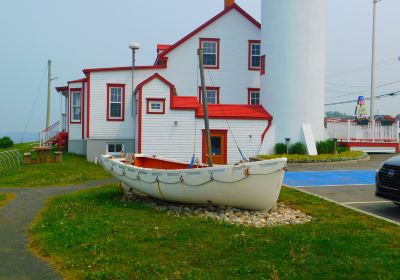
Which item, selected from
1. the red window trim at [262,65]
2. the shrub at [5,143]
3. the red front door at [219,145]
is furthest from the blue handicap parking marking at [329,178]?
the shrub at [5,143]

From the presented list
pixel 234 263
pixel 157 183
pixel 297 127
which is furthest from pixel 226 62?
pixel 234 263

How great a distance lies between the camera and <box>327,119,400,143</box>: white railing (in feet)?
95.7

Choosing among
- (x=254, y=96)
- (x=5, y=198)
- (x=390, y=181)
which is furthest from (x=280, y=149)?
(x=5, y=198)

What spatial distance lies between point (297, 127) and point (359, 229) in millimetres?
17316

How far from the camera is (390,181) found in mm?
11195

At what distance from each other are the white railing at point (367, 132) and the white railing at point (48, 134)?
2033 cm

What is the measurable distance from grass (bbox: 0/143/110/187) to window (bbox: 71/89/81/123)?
181 inches

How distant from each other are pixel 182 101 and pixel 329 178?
10295 millimetres

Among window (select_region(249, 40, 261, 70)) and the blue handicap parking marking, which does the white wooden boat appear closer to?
the blue handicap parking marking

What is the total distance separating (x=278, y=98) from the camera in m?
26.4

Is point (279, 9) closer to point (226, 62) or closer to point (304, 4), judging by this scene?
point (304, 4)

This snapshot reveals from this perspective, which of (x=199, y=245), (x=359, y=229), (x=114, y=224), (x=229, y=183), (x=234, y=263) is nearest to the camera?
(x=234, y=263)

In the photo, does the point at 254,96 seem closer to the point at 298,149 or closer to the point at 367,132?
the point at 298,149

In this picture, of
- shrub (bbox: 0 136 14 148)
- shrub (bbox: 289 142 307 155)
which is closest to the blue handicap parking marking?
shrub (bbox: 289 142 307 155)
